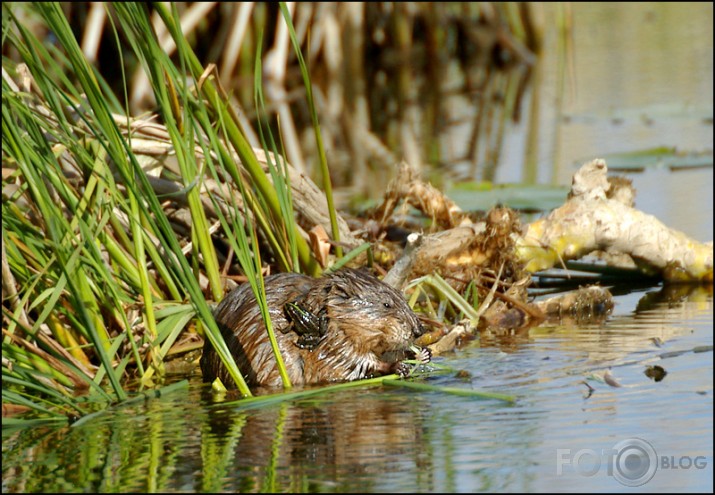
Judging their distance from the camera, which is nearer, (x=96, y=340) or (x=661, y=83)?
(x=96, y=340)

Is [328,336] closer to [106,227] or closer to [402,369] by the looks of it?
[402,369]

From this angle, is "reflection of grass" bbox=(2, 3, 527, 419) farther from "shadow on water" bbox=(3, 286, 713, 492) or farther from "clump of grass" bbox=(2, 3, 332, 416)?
"shadow on water" bbox=(3, 286, 713, 492)

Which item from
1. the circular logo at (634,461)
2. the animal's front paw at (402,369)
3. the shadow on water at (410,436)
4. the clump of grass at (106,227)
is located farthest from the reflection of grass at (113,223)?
the circular logo at (634,461)

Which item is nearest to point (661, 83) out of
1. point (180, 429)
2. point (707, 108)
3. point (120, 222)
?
point (707, 108)

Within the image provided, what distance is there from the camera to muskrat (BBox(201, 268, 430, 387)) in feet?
Result: 14.1

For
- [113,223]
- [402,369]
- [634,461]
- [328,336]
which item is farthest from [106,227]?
[634,461]

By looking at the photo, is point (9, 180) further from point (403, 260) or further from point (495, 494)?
point (495, 494)

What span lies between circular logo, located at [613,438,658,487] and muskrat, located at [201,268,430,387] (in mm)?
1047

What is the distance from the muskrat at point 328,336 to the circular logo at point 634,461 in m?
1.05

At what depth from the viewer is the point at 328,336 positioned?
4.32 m

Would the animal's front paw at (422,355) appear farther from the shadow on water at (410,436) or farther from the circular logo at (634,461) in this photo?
the circular logo at (634,461)

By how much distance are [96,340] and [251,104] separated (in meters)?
11.1

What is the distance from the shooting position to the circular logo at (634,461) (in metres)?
3.15

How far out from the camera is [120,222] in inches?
198
